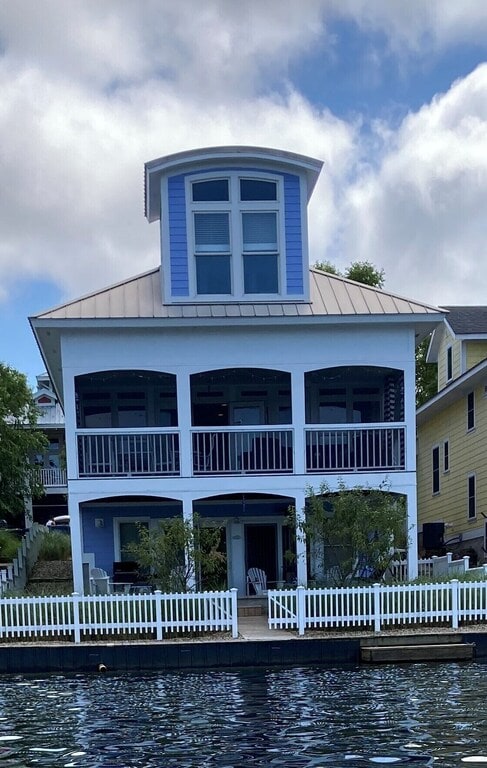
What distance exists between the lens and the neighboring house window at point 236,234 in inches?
777

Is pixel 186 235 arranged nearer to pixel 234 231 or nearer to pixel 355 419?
pixel 234 231

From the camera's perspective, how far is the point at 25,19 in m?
16.1

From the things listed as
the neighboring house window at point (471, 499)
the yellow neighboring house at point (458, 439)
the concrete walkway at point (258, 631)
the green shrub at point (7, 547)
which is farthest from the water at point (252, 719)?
the neighboring house window at point (471, 499)

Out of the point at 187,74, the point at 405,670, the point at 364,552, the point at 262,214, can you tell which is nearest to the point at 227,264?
the point at 262,214

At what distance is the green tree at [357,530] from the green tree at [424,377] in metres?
22.7

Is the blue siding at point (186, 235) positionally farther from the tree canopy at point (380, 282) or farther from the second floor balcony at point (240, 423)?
the tree canopy at point (380, 282)

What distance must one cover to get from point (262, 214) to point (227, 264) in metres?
1.43

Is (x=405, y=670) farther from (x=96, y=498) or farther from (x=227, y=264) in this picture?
(x=227, y=264)

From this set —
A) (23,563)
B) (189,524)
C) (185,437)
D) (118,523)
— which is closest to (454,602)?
(189,524)

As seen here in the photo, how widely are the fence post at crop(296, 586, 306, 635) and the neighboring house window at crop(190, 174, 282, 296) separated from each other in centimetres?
721

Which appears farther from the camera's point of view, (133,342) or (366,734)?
(133,342)

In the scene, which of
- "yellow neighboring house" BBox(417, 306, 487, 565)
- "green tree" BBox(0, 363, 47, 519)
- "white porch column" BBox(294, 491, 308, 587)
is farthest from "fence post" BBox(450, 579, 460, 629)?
"green tree" BBox(0, 363, 47, 519)

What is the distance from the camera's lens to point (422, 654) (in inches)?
578

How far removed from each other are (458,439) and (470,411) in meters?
1.60
